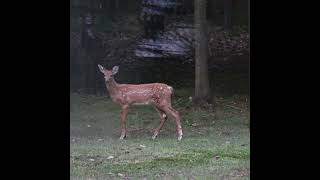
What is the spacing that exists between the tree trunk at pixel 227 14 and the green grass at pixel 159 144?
4162mm

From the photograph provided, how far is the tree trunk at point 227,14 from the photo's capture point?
1351 cm

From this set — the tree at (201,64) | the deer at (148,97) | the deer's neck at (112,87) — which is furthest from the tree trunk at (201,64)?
the deer's neck at (112,87)

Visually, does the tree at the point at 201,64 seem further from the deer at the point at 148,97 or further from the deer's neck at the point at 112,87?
the deer's neck at the point at 112,87

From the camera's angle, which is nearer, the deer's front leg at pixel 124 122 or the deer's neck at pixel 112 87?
the deer's front leg at pixel 124 122

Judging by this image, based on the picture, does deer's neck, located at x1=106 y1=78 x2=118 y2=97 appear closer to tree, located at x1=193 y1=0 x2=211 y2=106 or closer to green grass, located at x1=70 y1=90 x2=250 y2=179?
green grass, located at x1=70 y1=90 x2=250 y2=179

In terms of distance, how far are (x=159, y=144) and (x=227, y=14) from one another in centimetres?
784

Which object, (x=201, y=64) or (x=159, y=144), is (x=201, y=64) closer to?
(x=201, y=64)

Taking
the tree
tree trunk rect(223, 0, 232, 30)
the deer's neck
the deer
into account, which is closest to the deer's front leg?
the deer

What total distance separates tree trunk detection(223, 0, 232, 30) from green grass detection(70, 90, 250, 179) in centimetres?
416
